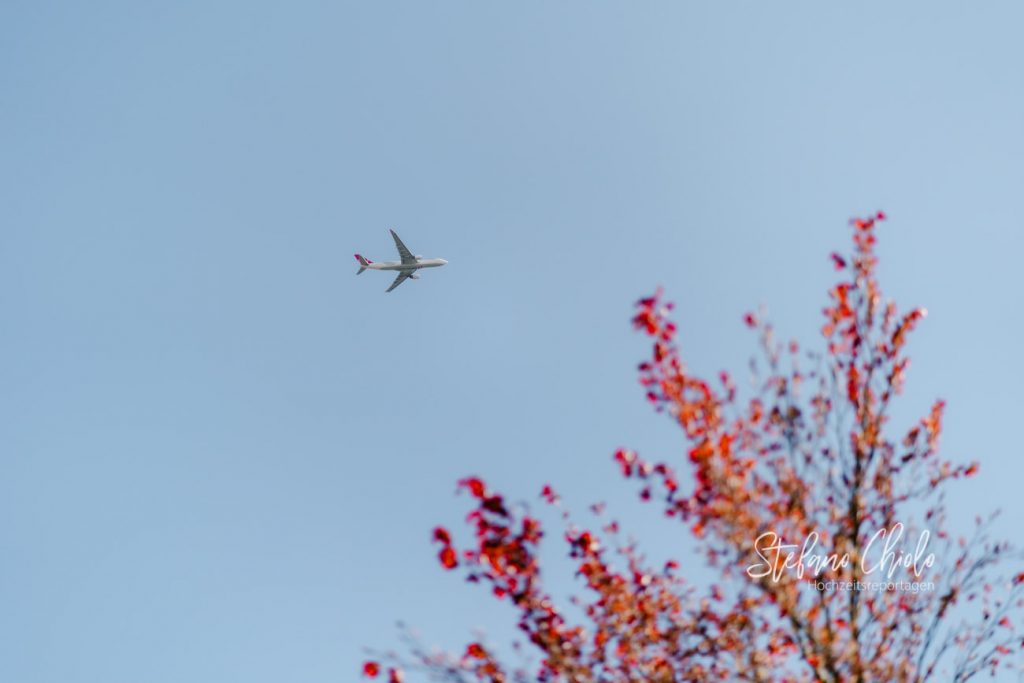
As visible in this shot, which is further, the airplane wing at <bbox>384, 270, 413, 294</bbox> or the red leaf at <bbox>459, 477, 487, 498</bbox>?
the airplane wing at <bbox>384, 270, 413, 294</bbox>

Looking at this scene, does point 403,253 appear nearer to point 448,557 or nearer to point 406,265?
point 406,265

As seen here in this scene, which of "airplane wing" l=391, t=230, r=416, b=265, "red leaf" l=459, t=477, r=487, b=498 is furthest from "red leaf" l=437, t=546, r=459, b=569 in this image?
"airplane wing" l=391, t=230, r=416, b=265

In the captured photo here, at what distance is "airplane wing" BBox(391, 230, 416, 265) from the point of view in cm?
6051

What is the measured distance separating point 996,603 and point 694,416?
458 cm

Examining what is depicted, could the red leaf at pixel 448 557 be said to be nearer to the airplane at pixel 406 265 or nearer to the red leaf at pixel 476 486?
the red leaf at pixel 476 486

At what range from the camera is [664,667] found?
356 inches

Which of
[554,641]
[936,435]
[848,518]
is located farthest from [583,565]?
[936,435]

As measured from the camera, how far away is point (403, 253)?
202ft

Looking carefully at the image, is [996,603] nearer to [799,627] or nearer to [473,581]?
[799,627]

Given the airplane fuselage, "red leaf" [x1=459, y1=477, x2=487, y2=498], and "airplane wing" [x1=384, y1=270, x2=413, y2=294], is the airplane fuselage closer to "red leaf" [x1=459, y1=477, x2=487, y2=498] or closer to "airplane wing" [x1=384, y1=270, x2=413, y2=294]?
→ "airplane wing" [x1=384, y1=270, x2=413, y2=294]

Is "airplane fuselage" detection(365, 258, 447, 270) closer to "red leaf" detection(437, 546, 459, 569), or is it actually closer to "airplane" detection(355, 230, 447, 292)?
"airplane" detection(355, 230, 447, 292)

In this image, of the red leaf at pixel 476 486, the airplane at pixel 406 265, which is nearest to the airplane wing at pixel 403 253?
the airplane at pixel 406 265

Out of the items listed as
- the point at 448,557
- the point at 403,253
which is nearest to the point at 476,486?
the point at 448,557

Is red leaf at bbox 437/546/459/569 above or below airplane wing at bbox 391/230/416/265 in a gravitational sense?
below
